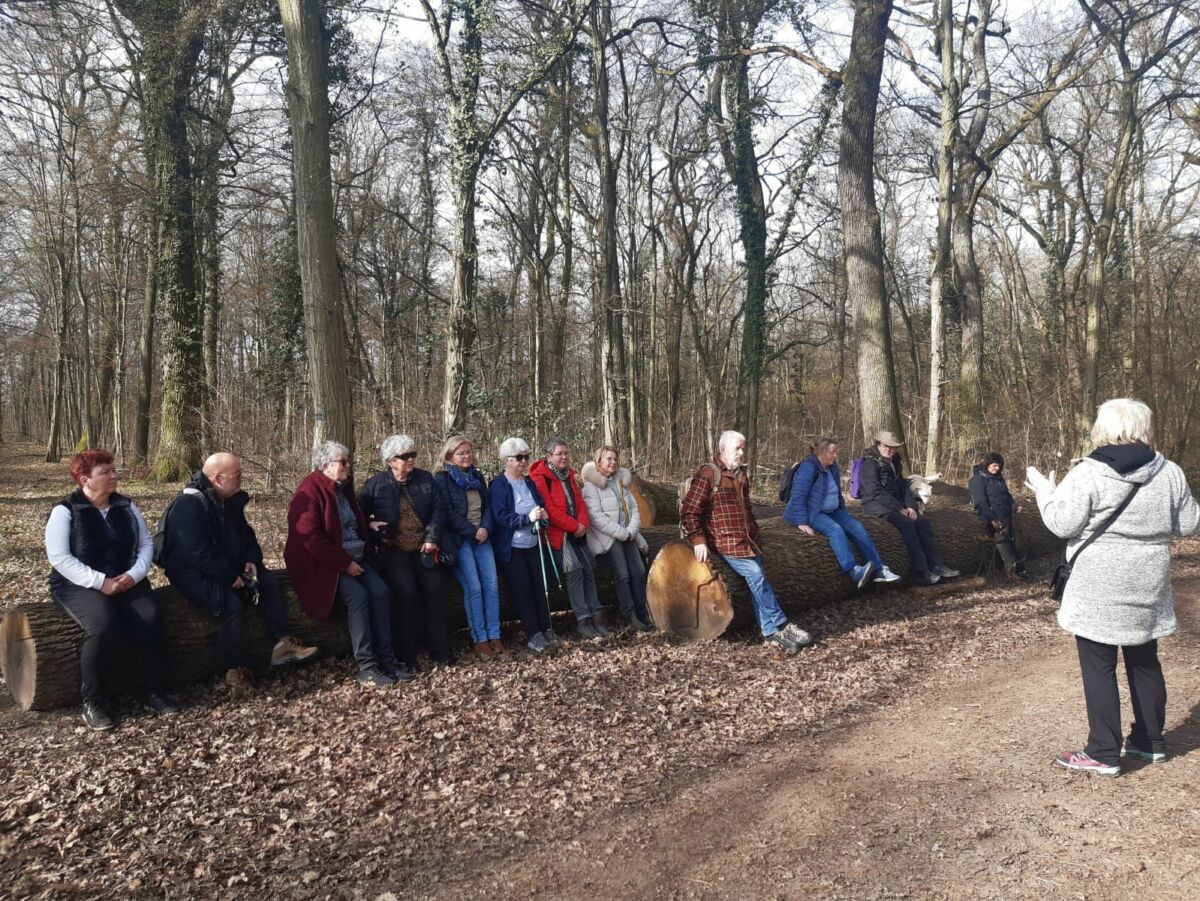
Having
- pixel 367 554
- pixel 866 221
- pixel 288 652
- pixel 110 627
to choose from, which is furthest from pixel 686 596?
pixel 866 221

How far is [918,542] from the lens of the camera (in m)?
8.68

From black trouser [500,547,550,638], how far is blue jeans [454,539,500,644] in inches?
7.6

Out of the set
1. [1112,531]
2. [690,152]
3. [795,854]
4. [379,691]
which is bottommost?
[795,854]

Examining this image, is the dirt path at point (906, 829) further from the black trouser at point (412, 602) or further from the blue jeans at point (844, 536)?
the blue jeans at point (844, 536)

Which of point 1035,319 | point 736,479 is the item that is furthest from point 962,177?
point 736,479

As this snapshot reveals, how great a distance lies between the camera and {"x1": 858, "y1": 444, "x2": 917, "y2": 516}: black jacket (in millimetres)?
8680

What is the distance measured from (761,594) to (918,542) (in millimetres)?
2938

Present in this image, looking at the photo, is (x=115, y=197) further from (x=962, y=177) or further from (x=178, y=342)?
(x=962, y=177)

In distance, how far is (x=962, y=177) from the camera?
17.0 m

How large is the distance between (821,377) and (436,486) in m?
29.0

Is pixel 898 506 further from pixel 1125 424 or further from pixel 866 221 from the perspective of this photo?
pixel 866 221

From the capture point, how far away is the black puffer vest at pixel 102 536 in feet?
15.6

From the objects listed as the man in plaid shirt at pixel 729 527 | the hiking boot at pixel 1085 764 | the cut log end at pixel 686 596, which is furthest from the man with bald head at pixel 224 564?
the hiking boot at pixel 1085 764

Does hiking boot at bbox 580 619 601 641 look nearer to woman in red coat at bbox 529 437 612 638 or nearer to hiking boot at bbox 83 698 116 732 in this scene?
woman in red coat at bbox 529 437 612 638
